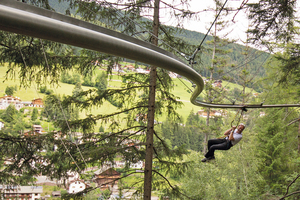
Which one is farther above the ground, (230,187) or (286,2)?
(286,2)

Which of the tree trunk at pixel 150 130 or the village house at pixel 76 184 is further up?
the tree trunk at pixel 150 130

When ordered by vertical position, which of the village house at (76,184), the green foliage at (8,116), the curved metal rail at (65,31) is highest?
the curved metal rail at (65,31)

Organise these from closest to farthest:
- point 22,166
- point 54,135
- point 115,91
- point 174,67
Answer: point 174,67, point 22,166, point 54,135, point 115,91

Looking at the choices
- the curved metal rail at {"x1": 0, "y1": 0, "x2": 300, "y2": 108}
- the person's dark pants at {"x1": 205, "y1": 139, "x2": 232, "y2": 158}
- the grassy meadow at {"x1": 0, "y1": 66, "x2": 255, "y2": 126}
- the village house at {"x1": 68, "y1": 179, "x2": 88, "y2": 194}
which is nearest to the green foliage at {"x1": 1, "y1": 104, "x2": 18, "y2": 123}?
the grassy meadow at {"x1": 0, "y1": 66, "x2": 255, "y2": 126}

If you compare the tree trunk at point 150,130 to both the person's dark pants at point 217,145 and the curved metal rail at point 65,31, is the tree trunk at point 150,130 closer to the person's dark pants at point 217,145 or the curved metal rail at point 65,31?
the person's dark pants at point 217,145

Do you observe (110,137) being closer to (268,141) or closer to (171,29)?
(171,29)

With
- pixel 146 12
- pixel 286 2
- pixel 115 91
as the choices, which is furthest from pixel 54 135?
pixel 286 2

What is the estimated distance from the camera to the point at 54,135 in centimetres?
580

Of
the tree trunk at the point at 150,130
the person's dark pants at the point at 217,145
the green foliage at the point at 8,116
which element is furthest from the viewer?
the green foliage at the point at 8,116

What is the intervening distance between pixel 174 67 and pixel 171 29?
5264 millimetres

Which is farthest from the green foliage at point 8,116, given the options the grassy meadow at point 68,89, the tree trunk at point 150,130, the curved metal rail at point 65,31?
the curved metal rail at point 65,31

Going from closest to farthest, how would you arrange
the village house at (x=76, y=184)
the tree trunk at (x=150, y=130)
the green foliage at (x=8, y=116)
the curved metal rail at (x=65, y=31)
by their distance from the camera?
the curved metal rail at (x=65, y=31), the tree trunk at (x=150, y=130), the village house at (x=76, y=184), the green foliage at (x=8, y=116)

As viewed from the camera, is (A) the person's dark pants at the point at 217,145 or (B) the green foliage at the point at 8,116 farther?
(B) the green foliage at the point at 8,116

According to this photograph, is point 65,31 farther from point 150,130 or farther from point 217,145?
point 150,130
